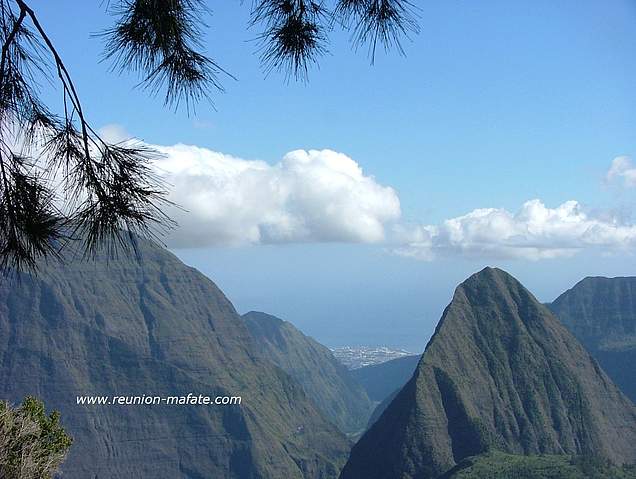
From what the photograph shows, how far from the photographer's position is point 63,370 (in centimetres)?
11006

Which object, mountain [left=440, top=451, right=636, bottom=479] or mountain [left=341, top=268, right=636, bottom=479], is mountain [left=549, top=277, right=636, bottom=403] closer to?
mountain [left=341, top=268, right=636, bottom=479]

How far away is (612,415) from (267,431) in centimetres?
4850

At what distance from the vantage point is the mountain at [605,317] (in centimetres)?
13100

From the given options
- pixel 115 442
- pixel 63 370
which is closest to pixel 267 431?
pixel 115 442

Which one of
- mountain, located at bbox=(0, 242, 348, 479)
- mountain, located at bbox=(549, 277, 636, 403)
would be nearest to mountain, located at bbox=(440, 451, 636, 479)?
mountain, located at bbox=(0, 242, 348, 479)

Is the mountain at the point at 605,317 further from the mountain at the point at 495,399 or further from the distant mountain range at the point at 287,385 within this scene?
the mountain at the point at 495,399

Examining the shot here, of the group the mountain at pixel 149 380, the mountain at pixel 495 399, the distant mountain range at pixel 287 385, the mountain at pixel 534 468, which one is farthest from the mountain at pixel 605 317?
the mountain at pixel 534 468

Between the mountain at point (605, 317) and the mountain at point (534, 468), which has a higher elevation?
the mountain at point (605, 317)

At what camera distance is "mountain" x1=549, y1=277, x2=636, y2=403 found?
131000 mm

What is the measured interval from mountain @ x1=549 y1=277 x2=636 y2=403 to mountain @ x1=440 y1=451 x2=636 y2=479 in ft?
207

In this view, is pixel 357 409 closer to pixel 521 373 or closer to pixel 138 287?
pixel 138 287

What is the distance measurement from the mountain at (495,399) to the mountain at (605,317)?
35.0 m

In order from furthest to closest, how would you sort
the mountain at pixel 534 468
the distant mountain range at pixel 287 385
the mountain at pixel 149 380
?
the mountain at pixel 149 380 → the distant mountain range at pixel 287 385 → the mountain at pixel 534 468

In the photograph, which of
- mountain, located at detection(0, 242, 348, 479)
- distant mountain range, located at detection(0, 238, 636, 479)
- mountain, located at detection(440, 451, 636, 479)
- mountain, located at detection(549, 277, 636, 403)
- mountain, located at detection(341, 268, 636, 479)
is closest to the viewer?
mountain, located at detection(440, 451, 636, 479)
